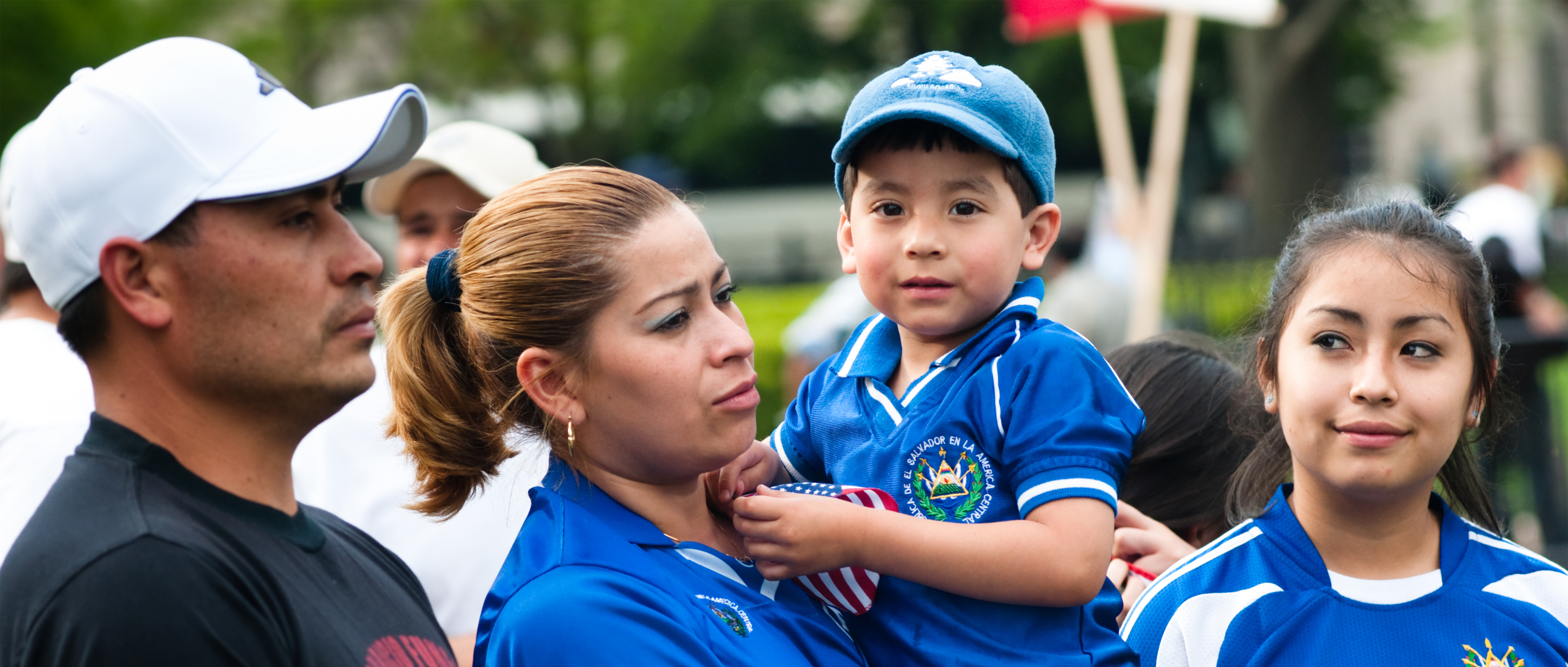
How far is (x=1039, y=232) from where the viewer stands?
2.47 metres

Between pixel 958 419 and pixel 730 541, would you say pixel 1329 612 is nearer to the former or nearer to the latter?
pixel 958 419

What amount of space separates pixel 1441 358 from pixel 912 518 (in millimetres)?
1011

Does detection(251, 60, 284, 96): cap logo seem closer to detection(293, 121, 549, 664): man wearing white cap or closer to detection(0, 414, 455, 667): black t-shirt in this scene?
detection(0, 414, 455, 667): black t-shirt

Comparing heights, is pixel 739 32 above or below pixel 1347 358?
below

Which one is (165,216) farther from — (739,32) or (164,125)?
(739,32)

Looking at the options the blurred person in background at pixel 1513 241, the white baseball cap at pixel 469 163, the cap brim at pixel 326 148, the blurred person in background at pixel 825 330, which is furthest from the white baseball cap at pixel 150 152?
the blurred person in background at pixel 1513 241

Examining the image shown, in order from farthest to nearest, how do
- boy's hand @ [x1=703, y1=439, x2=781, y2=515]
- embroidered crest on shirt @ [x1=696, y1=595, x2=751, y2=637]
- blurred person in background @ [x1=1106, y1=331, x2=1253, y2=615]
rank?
blurred person in background @ [x1=1106, y1=331, x2=1253, y2=615] < boy's hand @ [x1=703, y1=439, x2=781, y2=515] < embroidered crest on shirt @ [x1=696, y1=595, x2=751, y2=637]

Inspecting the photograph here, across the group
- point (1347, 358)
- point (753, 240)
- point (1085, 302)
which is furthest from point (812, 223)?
point (1347, 358)

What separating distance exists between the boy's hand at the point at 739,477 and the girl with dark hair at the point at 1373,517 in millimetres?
745

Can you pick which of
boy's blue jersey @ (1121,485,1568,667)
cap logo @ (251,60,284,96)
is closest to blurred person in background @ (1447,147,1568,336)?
boy's blue jersey @ (1121,485,1568,667)

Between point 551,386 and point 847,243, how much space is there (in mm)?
690

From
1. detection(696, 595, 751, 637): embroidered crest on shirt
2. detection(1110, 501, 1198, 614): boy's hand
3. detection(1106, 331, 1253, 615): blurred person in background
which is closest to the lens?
detection(696, 595, 751, 637): embroidered crest on shirt

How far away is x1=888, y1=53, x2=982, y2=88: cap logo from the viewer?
2.36m

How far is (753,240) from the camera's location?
29891mm
